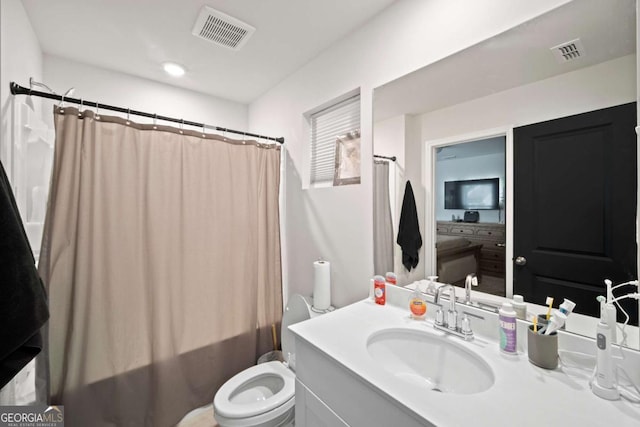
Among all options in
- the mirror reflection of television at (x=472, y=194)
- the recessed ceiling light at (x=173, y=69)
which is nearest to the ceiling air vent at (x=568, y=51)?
the mirror reflection of television at (x=472, y=194)

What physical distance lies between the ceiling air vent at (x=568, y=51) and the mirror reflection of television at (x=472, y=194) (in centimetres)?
43

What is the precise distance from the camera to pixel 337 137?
172 centimetres

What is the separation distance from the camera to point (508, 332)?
894 millimetres

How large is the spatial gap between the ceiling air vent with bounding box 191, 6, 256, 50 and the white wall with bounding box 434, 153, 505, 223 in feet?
4.34

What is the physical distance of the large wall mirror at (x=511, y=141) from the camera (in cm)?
81

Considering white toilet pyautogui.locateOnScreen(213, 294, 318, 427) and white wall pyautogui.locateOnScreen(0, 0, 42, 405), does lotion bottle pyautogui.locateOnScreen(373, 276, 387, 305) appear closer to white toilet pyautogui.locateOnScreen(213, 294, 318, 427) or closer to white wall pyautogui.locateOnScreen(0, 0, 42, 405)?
white toilet pyautogui.locateOnScreen(213, 294, 318, 427)

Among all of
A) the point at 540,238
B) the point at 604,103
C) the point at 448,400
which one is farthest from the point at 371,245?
the point at 604,103

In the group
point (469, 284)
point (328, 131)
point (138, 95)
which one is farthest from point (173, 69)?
point (469, 284)

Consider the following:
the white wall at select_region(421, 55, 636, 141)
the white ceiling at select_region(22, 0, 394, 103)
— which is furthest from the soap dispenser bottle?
the white ceiling at select_region(22, 0, 394, 103)

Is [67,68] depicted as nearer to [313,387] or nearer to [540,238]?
[313,387]

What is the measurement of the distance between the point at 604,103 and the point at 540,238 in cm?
46

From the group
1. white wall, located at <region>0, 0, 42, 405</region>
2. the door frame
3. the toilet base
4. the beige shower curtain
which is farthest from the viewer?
the beige shower curtain

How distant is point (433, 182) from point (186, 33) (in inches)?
63.9

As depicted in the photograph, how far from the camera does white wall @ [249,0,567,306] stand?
1087 millimetres
